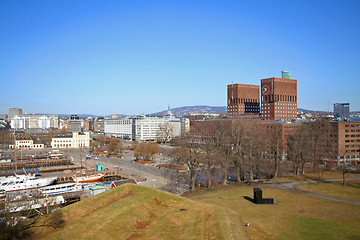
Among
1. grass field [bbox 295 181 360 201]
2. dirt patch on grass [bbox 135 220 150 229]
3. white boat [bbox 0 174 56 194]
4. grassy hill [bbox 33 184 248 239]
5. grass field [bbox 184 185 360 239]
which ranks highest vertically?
grassy hill [bbox 33 184 248 239]

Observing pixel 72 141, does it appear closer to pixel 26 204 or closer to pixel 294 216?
pixel 26 204

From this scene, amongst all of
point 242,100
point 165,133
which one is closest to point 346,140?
point 242,100

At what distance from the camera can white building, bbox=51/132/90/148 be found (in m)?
145

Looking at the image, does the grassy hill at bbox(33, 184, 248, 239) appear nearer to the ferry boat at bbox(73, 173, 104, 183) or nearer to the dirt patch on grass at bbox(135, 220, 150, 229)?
the dirt patch on grass at bbox(135, 220, 150, 229)

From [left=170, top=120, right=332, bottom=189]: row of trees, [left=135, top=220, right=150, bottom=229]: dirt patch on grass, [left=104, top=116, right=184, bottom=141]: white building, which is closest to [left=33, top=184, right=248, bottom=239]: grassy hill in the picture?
[left=135, top=220, right=150, bottom=229]: dirt patch on grass

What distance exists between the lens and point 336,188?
4503 cm

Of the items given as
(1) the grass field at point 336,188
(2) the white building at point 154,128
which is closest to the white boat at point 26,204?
(1) the grass field at point 336,188

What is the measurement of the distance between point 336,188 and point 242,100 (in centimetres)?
11202

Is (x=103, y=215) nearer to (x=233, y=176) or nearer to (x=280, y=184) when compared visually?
(x=280, y=184)

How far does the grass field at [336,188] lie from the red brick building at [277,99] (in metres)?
82.9

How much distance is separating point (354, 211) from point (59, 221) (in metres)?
29.3

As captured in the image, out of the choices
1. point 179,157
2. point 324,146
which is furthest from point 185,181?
point 324,146

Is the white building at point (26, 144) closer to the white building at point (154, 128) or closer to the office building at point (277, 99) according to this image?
the white building at point (154, 128)

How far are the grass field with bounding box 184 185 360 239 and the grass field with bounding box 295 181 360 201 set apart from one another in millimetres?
5134
